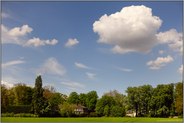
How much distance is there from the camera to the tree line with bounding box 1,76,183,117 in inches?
937

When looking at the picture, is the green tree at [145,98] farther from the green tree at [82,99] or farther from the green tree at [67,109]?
the green tree at [67,109]

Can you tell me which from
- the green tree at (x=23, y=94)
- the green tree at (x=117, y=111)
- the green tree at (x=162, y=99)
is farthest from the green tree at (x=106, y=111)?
the green tree at (x=23, y=94)

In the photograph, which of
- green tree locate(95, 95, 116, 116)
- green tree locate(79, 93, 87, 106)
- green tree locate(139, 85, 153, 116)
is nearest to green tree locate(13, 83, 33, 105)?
green tree locate(79, 93, 87, 106)

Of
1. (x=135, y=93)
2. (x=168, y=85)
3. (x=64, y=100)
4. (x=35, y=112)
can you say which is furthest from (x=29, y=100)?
(x=168, y=85)

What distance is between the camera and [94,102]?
2502cm

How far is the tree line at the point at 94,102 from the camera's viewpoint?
23797 mm

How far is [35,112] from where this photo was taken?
25266 mm

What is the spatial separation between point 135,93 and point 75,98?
467 centimetres

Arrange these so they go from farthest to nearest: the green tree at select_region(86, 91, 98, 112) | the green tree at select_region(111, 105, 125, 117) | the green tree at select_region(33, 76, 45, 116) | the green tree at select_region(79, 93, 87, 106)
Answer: the green tree at select_region(79, 93, 87, 106) < the green tree at select_region(33, 76, 45, 116) < the green tree at select_region(111, 105, 125, 117) < the green tree at select_region(86, 91, 98, 112)

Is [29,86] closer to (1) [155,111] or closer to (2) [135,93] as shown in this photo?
(2) [135,93]

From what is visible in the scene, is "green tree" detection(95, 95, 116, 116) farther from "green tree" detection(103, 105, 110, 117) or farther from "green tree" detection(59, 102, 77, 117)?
"green tree" detection(59, 102, 77, 117)

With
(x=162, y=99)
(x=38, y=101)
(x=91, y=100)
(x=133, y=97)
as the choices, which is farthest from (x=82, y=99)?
(x=162, y=99)

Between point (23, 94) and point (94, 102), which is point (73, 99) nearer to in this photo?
point (94, 102)

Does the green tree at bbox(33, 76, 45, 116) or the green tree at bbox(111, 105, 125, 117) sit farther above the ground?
the green tree at bbox(33, 76, 45, 116)
